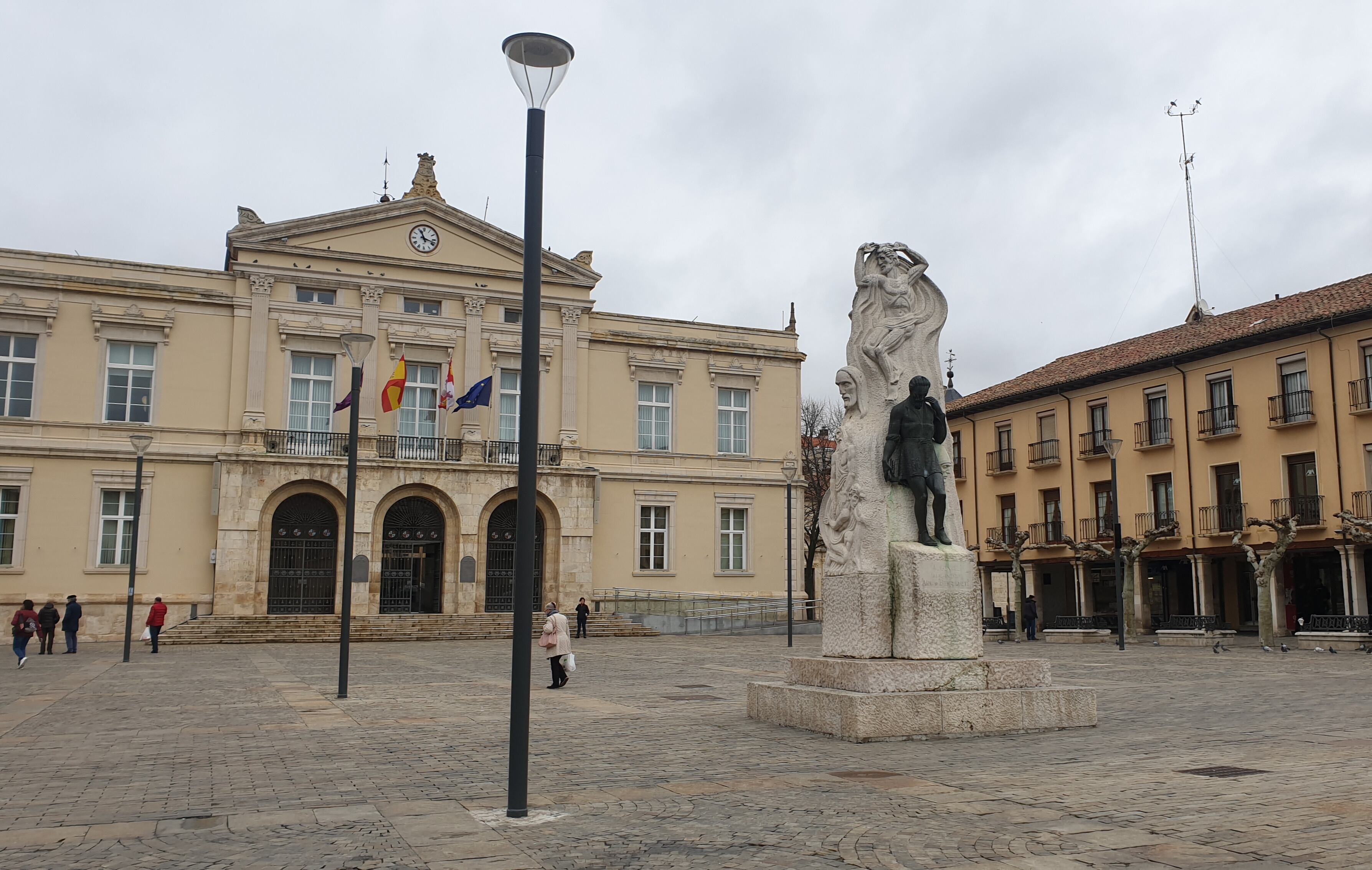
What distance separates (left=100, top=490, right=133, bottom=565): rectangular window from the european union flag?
10.6m

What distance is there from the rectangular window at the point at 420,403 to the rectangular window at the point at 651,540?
8197 millimetres

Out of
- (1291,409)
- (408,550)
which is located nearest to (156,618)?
(408,550)

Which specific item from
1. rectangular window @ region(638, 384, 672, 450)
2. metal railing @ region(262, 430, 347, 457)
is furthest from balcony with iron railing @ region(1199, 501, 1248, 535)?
metal railing @ region(262, 430, 347, 457)

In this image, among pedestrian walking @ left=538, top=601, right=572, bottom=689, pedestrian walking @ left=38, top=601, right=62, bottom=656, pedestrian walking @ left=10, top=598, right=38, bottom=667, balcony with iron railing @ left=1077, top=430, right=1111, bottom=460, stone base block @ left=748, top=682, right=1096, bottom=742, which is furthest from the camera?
balcony with iron railing @ left=1077, top=430, right=1111, bottom=460

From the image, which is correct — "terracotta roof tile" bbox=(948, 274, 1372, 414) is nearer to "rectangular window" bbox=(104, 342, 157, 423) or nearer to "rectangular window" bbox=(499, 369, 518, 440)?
→ "rectangular window" bbox=(499, 369, 518, 440)

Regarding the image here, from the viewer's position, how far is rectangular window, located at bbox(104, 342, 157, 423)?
116 feet

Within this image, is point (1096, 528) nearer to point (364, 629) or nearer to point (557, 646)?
point (364, 629)

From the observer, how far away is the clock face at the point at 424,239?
3884 cm

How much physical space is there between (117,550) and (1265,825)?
3502 centimetres

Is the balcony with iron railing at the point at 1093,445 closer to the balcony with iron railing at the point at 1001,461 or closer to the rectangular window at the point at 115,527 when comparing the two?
the balcony with iron railing at the point at 1001,461

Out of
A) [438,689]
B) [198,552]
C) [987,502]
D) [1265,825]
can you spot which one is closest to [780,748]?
[1265,825]

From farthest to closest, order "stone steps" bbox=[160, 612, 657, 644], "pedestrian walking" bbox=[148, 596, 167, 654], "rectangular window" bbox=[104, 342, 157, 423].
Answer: "rectangular window" bbox=[104, 342, 157, 423]
"stone steps" bbox=[160, 612, 657, 644]
"pedestrian walking" bbox=[148, 596, 167, 654]

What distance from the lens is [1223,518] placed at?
35812 millimetres

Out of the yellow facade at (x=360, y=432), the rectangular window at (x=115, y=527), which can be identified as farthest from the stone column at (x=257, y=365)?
the rectangular window at (x=115, y=527)
